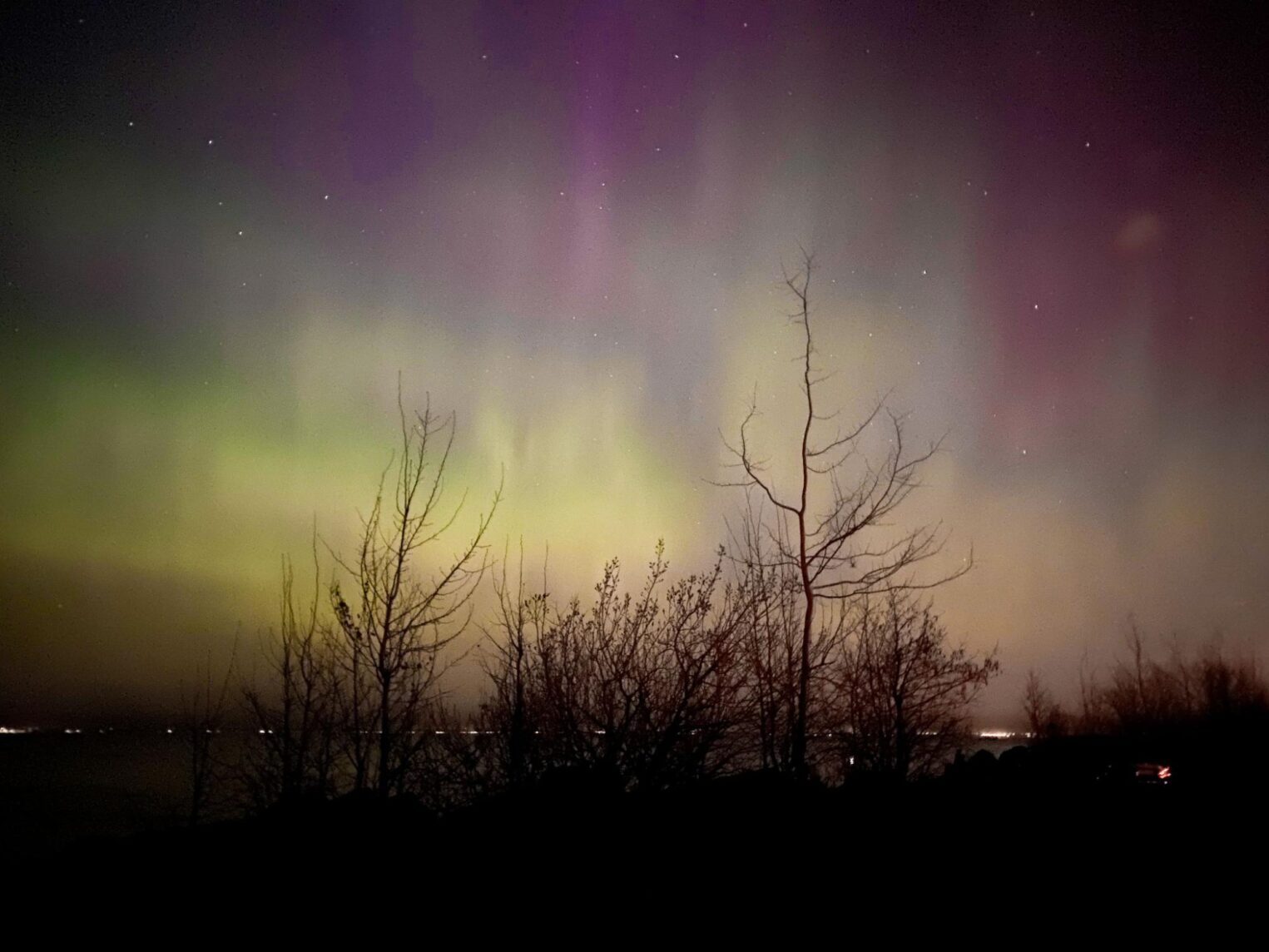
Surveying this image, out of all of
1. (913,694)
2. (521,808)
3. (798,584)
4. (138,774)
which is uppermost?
(798,584)

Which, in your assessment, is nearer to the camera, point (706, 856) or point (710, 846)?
point (706, 856)

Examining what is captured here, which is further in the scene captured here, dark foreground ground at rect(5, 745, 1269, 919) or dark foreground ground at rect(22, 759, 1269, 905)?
dark foreground ground at rect(22, 759, 1269, 905)

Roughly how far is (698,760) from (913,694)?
9996mm

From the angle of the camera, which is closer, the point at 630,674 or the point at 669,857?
the point at 669,857

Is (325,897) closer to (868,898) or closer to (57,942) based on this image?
(57,942)

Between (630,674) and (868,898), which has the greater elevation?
(630,674)

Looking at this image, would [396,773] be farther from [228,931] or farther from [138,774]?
[138,774]

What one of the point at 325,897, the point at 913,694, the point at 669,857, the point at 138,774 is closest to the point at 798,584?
→ the point at 913,694

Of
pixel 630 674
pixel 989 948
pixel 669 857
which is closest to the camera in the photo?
pixel 989 948

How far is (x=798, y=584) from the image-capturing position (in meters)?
15.2

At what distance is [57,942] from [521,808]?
461cm

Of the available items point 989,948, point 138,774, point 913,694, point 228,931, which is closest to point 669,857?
point 989,948

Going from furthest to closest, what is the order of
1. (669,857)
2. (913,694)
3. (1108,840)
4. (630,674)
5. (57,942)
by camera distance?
1. (913,694)
2. (1108,840)
3. (630,674)
4. (669,857)
5. (57,942)

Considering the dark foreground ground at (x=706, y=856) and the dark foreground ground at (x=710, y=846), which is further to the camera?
the dark foreground ground at (x=710, y=846)
